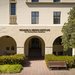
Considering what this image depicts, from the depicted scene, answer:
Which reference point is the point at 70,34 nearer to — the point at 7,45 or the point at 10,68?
the point at 10,68

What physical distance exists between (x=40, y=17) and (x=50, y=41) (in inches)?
151

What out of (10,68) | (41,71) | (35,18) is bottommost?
(41,71)

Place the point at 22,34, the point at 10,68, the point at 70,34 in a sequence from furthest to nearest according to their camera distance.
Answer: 1. the point at 22,34
2. the point at 70,34
3. the point at 10,68

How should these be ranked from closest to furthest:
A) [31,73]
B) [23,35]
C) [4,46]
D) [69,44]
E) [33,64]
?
[31,73] → [69,44] → [33,64] → [23,35] → [4,46]

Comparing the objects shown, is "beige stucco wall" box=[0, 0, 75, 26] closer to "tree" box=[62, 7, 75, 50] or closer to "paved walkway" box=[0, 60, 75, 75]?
"tree" box=[62, 7, 75, 50]

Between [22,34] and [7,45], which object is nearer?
[22,34]

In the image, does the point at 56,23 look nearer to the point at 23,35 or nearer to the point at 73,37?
the point at 23,35

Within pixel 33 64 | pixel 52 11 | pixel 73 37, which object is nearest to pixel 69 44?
pixel 73 37

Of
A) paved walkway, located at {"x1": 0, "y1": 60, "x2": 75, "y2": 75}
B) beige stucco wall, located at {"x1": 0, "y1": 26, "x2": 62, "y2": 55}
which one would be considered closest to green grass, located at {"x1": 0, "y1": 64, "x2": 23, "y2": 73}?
paved walkway, located at {"x1": 0, "y1": 60, "x2": 75, "y2": 75}

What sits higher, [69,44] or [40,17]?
[40,17]

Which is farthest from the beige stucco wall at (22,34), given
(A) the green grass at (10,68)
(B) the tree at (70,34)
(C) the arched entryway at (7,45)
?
(A) the green grass at (10,68)

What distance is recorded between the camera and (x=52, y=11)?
105 feet

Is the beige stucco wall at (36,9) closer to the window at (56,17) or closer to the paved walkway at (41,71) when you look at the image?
the window at (56,17)

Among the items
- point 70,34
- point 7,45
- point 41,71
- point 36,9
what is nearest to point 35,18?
point 36,9
